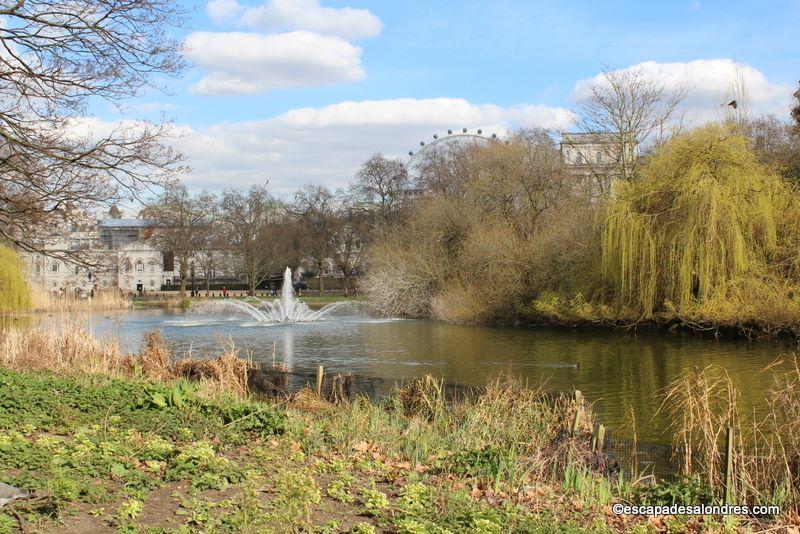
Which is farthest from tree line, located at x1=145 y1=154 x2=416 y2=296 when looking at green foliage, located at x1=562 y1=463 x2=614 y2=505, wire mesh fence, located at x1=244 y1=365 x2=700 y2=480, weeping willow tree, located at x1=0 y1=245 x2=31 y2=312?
green foliage, located at x1=562 y1=463 x2=614 y2=505

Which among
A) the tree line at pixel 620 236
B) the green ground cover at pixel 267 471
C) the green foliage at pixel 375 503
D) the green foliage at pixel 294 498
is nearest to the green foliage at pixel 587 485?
the green ground cover at pixel 267 471

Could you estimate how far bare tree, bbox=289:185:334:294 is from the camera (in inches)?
2874

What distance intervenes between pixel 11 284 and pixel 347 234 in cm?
4073

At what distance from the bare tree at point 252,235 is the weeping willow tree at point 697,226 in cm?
4778

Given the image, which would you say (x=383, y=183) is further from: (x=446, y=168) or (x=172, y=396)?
(x=172, y=396)

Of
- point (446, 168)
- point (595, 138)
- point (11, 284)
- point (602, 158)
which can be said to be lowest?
point (11, 284)

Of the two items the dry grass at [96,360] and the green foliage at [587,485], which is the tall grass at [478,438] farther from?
the dry grass at [96,360]

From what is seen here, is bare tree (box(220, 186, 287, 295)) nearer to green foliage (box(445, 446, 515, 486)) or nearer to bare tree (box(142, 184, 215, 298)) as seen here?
bare tree (box(142, 184, 215, 298))

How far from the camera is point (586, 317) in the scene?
98.2 ft

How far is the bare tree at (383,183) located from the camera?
223 ft

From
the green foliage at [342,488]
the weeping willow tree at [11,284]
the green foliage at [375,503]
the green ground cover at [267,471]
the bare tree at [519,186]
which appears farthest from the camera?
the bare tree at [519,186]

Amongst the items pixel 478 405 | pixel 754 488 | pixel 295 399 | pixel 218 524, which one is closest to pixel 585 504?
pixel 754 488

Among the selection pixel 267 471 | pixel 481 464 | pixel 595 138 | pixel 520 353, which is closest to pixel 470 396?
pixel 481 464

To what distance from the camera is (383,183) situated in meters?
68.9
